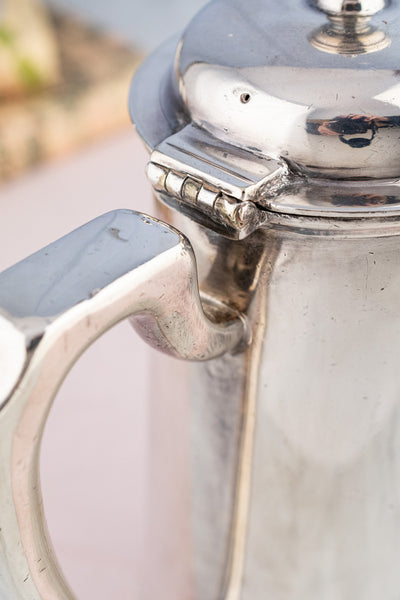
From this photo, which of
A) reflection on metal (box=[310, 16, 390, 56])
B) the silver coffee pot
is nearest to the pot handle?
the silver coffee pot

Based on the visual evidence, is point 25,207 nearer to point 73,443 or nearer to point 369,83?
point 73,443

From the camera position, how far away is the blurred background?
73cm

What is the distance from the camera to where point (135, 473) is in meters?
0.78

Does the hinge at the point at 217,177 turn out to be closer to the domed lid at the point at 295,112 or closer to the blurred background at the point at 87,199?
the domed lid at the point at 295,112

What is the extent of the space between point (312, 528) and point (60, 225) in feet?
2.30

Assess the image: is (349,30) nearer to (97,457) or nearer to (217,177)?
(217,177)

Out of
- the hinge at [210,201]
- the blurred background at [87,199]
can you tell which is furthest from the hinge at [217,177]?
the blurred background at [87,199]

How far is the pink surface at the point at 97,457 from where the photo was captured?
71 cm

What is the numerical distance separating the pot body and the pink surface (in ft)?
0.15

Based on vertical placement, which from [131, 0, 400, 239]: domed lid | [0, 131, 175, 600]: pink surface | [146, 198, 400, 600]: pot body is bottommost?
[0, 131, 175, 600]: pink surface

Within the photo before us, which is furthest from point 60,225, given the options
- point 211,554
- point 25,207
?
point 211,554

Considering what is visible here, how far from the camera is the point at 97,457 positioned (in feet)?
2.60

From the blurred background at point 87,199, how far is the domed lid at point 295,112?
0.18 m

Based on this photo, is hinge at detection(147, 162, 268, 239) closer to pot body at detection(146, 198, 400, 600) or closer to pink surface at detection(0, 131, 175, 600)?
pot body at detection(146, 198, 400, 600)
